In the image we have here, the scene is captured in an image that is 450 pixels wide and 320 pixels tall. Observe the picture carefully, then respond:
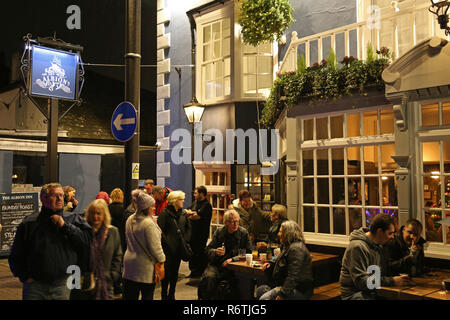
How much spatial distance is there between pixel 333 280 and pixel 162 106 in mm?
8008

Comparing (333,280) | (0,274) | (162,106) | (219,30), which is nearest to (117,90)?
(162,106)

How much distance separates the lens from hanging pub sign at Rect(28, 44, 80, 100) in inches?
349

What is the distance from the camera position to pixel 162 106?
12812 millimetres

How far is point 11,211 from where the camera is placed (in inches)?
428

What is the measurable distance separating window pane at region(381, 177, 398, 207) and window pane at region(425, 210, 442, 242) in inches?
21.2

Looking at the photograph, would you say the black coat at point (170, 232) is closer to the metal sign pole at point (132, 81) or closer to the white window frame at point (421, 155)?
the metal sign pole at point (132, 81)

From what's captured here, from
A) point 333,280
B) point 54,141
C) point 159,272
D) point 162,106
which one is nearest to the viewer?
point 159,272

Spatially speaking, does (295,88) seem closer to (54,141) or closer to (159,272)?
(159,272)

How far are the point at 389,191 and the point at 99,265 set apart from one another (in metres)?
4.27

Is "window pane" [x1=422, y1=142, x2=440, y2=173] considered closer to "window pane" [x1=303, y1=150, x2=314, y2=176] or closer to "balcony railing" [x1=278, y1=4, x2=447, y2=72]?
"balcony railing" [x1=278, y1=4, x2=447, y2=72]

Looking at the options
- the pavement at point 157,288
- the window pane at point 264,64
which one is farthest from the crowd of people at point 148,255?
the window pane at point 264,64

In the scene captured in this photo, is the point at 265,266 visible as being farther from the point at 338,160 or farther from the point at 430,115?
the point at 430,115

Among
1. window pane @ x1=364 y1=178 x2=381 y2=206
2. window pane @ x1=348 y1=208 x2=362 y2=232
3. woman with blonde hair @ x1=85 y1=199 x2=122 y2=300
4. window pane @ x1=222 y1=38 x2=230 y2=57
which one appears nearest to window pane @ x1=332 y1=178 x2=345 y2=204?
window pane @ x1=348 y1=208 x2=362 y2=232

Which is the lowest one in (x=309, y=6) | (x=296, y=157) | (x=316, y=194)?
(x=316, y=194)
